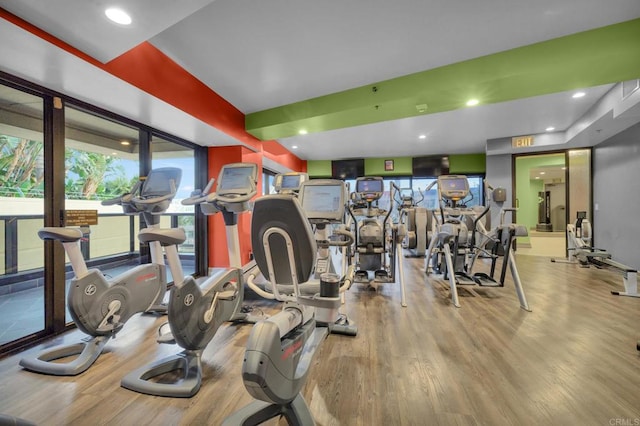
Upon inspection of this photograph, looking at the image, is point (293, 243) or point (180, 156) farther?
point (180, 156)

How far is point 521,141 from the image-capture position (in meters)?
6.19

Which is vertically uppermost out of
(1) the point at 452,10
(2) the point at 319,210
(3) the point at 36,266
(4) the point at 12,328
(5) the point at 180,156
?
(1) the point at 452,10

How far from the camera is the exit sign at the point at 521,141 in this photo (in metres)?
6.13

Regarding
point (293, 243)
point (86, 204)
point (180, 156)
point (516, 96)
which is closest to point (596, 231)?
point (516, 96)

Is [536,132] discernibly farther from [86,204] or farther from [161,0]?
[86,204]

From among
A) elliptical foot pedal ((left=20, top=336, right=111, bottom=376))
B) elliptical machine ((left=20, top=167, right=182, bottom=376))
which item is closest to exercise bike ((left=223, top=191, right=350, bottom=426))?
elliptical machine ((left=20, top=167, right=182, bottom=376))

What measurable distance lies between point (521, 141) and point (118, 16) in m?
7.74

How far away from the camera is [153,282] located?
240cm

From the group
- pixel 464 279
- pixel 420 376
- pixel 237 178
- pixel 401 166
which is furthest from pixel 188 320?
pixel 401 166

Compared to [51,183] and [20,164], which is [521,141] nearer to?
[51,183]

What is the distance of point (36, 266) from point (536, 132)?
9798mm

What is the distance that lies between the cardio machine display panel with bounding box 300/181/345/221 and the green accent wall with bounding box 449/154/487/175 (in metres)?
7.25

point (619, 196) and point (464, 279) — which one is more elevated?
point (619, 196)

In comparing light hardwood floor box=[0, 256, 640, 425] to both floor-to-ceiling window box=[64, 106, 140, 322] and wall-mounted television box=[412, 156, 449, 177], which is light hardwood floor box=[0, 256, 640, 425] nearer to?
floor-to-ceiling window box=[64, 106, 140, 322]
